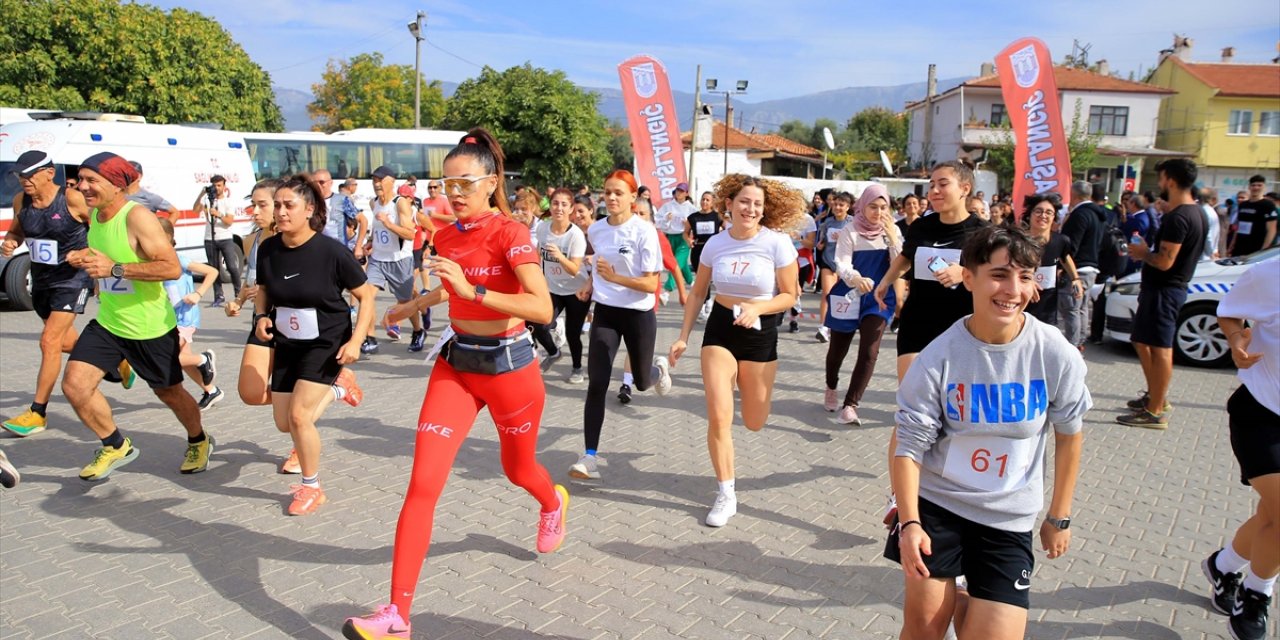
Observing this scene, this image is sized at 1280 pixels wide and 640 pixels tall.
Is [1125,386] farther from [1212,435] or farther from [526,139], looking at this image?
[526,139]

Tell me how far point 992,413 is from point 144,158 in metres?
16.1

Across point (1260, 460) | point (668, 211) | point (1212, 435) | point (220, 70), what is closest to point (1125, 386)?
point (1212, 435)

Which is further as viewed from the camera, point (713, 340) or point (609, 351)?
point (609, 351)

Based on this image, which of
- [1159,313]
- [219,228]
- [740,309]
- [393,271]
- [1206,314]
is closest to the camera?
[740,309]

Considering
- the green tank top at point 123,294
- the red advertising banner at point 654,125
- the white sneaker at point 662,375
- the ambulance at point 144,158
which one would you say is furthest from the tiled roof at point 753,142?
the green tank top at point 123,294

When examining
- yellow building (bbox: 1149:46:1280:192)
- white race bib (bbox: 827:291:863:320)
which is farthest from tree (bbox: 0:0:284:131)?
yellow building (bbox: 1149:46:1280:192)

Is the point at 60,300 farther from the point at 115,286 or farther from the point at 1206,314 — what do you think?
the point at 1206,314

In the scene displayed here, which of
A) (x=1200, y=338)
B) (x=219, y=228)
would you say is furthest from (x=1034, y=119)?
(x=219, y=228)

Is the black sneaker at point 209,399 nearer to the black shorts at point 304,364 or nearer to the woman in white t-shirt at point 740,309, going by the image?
the black shorts at point 304,364

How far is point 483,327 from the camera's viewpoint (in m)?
3.70

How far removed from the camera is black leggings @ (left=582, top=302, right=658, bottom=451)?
552 centimetres

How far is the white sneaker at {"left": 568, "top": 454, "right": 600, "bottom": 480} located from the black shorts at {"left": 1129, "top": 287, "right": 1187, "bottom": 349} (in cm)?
461

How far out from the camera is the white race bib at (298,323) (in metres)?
4.77

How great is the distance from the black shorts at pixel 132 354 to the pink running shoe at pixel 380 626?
2.90 meters
